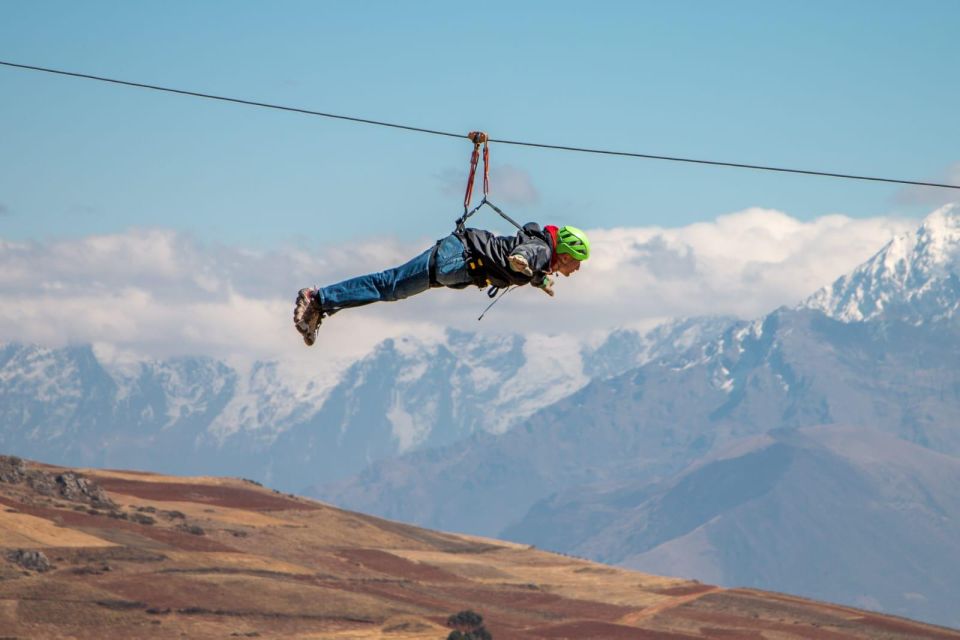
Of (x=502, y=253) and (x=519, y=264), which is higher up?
(x=502, y=253)

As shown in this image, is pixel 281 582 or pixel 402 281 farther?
pixel 281 582

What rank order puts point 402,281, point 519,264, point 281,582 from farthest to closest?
point 281,582
point 402,281
point 519,264

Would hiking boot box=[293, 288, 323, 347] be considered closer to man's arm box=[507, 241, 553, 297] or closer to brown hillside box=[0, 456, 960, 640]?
man's arm box=[507, 241, 553, 297]

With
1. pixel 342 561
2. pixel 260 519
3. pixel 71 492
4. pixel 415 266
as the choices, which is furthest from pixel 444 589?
pixel 415 266

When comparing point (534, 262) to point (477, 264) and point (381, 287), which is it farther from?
point (381, 287)

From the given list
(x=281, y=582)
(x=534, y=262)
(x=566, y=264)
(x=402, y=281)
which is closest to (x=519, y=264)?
(x=534, y=262)

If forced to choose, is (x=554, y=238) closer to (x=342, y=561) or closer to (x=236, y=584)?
(x=236, y=584)

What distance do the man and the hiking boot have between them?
273 millimetres

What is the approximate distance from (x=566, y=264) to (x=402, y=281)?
329 cm

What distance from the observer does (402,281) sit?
28781 millimetres

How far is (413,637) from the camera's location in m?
109

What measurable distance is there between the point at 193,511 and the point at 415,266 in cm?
13864

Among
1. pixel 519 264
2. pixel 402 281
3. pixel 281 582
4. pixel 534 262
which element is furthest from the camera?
pixel 281 582

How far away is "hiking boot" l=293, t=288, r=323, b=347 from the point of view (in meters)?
29.6
